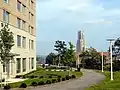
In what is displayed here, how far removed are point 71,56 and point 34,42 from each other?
1844 cm

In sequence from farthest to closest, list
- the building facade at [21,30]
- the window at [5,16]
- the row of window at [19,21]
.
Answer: the building facade at [21,30] < the row of window at [19,21] < the window at [5,16]

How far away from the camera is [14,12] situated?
54156 millimetres

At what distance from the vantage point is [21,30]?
2372 inches

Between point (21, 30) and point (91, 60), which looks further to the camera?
point (91, 60)

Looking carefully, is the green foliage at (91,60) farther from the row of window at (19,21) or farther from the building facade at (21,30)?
the row of window at (19,21)

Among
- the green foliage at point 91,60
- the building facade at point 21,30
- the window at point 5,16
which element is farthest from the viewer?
the green foliage at point 91,60

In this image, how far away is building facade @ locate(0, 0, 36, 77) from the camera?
5022 centimetres

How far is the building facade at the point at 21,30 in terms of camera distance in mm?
50219

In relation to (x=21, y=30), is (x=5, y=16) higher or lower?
higher

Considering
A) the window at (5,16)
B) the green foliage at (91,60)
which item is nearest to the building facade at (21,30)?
the window at (5,16)

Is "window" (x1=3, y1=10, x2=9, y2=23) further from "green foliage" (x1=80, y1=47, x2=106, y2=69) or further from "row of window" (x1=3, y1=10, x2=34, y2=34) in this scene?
"green foliage" (x1=80, y1=47, x2=106, y2=69)

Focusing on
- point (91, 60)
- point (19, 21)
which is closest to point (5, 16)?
point (19, 21)

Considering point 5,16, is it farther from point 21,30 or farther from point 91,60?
point 91,60

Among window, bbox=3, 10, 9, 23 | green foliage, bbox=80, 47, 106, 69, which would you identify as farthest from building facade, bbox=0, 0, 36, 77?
green foliage, bbox=80, 47, 106, 69
